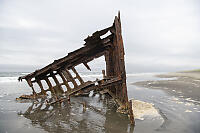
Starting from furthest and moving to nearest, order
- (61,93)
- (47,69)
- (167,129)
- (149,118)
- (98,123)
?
1. (61,93)
2. (47,69)
3. (149,118)
4. (98,123)
5. (167,129)

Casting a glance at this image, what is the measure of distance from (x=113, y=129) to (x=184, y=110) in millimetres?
4167

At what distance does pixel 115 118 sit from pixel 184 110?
362 cm

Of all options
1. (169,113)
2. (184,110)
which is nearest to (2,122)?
(169,113)

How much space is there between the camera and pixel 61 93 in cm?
953

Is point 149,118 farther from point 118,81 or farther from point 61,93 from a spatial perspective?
point 61,93

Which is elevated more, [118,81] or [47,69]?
[47,69]

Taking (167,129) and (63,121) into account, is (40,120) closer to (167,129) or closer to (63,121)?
(63,121)

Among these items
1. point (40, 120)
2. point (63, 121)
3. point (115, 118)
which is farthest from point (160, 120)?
point (40, 120)

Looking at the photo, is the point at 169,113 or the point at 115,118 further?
the point at 169,113

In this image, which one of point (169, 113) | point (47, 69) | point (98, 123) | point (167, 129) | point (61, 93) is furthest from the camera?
point (61, 93)

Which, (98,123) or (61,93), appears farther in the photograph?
(61,93)

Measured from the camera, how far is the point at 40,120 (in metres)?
5.34

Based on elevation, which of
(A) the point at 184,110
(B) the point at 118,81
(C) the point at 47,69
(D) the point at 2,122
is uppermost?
(C) the point at 47,69

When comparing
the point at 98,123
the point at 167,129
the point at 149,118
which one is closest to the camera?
the point at 167,129
